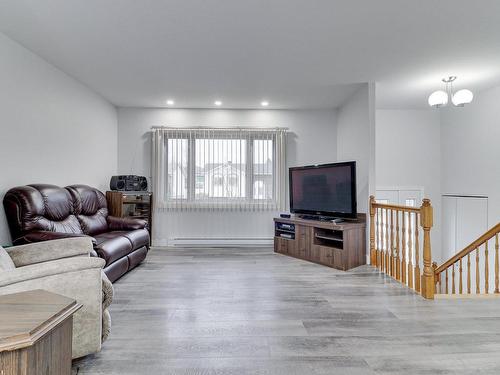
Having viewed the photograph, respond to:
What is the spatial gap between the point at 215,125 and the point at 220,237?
2086 millimetres

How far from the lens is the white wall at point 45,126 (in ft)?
9.27

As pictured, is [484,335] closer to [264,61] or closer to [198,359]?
[198,359]

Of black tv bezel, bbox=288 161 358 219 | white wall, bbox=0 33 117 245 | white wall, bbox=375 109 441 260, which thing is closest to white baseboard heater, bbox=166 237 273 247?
black tv bezel, bbox=288 161 358 219

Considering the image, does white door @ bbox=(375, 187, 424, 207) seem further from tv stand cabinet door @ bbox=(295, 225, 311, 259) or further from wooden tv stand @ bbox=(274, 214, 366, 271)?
tv stand cabinet door @ bbox=(295, 225, 311, 259)

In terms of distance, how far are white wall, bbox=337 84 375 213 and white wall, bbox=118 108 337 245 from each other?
0.56 meters

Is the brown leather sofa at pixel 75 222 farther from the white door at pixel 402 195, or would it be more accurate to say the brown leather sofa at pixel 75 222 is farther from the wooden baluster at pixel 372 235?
the white door at pixel 402 195

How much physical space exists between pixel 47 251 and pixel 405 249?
145 inches

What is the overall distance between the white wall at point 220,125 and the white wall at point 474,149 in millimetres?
2094

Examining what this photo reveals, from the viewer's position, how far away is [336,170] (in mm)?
4109

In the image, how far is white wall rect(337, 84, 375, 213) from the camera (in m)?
3.95

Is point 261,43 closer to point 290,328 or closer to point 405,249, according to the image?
point 290,328

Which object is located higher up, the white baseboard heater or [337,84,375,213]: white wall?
[337,84,375,213]: white wall

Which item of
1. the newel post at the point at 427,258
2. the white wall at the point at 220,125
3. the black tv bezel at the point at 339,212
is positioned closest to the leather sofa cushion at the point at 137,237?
the white wall at the point at 220,125

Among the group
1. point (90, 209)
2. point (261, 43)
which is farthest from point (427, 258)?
point (90, 209)
